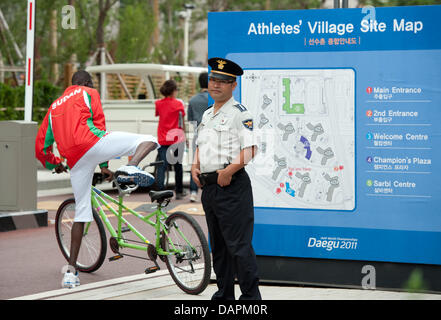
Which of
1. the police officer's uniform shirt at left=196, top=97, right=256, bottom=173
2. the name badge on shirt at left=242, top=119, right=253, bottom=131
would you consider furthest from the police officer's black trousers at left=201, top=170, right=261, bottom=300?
the name badge on shirt at left=242, top=119, right=253, bottom=131

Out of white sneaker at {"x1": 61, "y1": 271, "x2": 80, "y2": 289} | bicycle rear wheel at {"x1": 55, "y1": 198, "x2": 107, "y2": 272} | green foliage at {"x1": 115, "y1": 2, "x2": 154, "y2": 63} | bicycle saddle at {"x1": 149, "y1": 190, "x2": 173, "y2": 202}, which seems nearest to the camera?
bicycle saddle at {"x1": 149, "y1": 190, "x2": 173, "y2": 202}

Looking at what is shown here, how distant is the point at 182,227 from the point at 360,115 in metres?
1.64

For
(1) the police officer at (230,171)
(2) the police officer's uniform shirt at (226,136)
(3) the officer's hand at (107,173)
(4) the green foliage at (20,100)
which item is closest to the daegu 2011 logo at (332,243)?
(1) the police officer at (230,171)

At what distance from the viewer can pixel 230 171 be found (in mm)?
5816

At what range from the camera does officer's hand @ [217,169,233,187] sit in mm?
5828

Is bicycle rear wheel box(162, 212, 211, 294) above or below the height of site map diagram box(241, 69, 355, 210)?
below

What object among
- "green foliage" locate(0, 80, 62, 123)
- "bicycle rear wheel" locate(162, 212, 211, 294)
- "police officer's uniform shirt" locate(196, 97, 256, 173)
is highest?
"green foliage" locate(0, 80, 62, 123)

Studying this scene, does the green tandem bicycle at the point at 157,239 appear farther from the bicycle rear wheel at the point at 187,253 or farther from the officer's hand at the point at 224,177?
the officer's hand at the point at 224,177

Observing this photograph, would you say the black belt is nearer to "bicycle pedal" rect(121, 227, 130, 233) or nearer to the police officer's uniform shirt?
the police officer's uniform shirt

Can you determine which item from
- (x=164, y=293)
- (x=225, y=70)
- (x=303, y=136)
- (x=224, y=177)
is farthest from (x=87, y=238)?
(x=225, y=70)

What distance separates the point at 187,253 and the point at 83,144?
1.23 metres

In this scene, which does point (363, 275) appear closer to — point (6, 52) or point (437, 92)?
point (437, 92)

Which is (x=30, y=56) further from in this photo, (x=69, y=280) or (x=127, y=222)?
(x=69, y=280)
